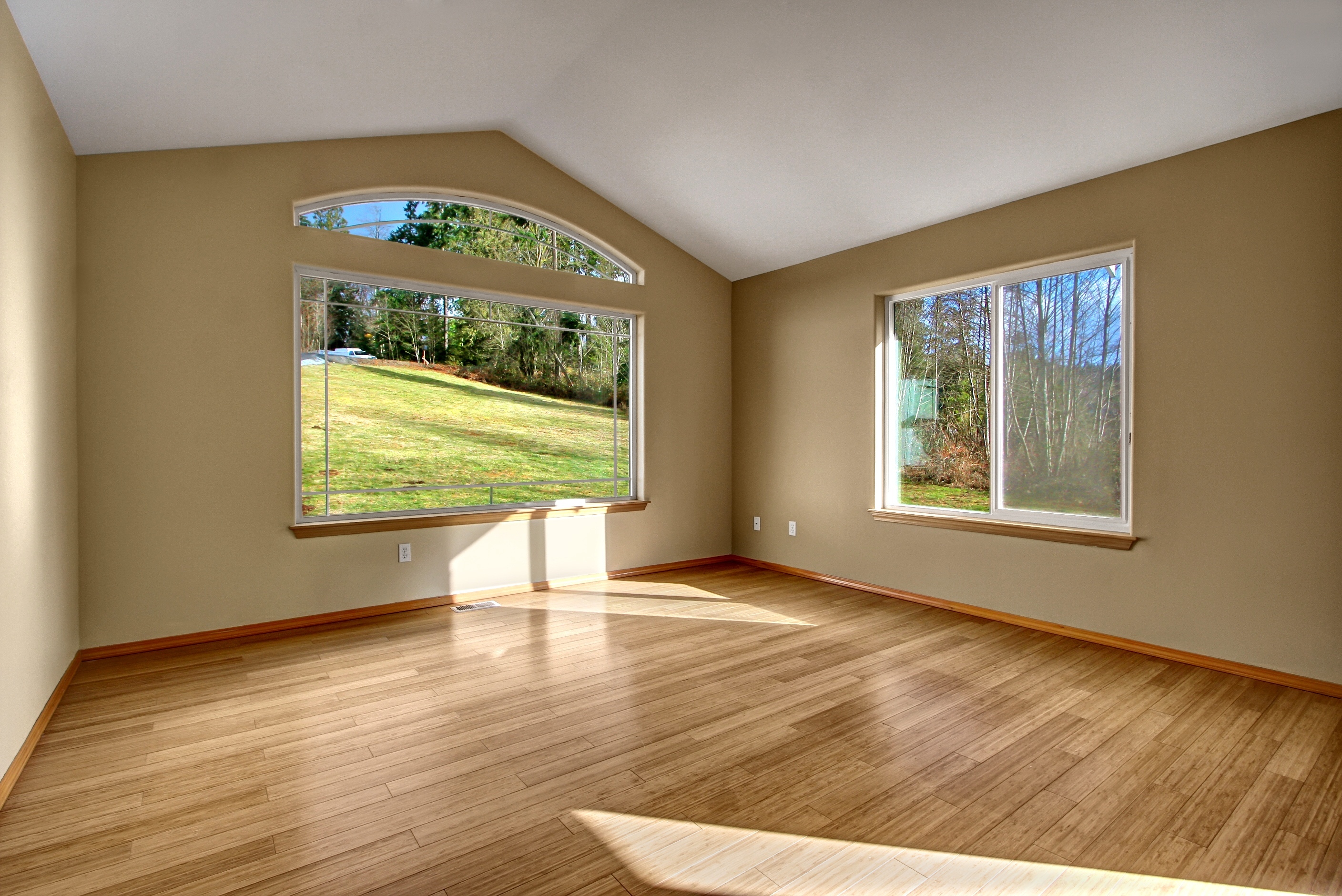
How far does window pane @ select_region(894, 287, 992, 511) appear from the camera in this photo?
4152 millimetres

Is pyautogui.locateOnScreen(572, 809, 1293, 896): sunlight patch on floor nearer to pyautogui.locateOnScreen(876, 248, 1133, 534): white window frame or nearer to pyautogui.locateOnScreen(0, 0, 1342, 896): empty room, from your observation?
pyautogui.locateOnScreen(0, 0, 1342, 896): empty room

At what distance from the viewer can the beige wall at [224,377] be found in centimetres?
325

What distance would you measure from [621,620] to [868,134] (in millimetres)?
3059

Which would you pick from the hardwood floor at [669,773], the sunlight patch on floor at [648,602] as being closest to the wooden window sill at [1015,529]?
the hardwood floor at [669,773]

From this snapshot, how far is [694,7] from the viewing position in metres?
3.01

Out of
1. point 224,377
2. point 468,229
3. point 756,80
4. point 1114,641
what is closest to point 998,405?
point 1114,641

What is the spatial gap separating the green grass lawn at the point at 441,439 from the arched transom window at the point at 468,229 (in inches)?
33.4

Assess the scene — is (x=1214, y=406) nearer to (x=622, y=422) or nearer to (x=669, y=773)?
(x=669, y=773)

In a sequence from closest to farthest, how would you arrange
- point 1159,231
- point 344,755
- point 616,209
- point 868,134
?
point 344,755 < point 1159,231 < point 868,134 < point 616,209

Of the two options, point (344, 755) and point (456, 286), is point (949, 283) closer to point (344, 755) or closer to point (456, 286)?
point (456, 286)

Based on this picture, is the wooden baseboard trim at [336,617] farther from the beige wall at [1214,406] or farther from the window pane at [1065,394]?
the window pane at [1065,394]

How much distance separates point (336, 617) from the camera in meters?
3.88

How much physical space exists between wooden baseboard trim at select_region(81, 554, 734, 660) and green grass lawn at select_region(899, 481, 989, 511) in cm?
198

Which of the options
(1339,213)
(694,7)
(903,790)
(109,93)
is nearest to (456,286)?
(109,93)
